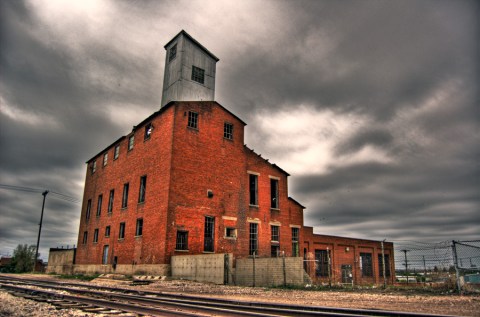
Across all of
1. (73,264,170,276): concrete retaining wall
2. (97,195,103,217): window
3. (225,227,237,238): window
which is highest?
(97,195,103,217): window

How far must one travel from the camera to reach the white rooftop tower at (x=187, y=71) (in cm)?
2970

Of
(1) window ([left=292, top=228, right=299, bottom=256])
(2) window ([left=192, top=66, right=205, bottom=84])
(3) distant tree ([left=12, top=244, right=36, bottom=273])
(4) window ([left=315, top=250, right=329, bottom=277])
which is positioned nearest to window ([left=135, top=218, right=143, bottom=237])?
(2) window ([left=192, top=66, right=205, bottom=84])

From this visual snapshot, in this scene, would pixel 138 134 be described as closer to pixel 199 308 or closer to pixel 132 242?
pixel 132 242

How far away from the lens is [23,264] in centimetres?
5841

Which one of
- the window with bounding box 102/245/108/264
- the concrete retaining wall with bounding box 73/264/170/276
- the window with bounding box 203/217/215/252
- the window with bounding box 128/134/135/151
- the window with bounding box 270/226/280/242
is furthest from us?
the window with bounding box 128/134/135/151

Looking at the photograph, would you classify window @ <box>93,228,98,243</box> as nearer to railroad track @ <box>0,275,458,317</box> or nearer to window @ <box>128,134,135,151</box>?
window @ <box>128,134,135,151</box>

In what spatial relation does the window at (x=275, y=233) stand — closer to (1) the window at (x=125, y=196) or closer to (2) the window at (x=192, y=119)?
(2) the window at (x=192, y=119)

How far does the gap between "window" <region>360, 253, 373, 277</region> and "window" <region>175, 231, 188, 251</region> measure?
24.8m

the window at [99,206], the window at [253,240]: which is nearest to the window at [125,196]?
the window at [99,206]

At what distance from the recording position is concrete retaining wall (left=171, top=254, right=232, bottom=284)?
67.5 ft

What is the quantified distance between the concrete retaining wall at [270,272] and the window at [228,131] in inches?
402

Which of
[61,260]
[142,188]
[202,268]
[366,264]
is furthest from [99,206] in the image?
[366,264]

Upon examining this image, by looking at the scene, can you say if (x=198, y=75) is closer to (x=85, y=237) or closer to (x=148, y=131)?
(x=148, y=131)

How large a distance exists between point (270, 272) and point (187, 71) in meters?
17.3
